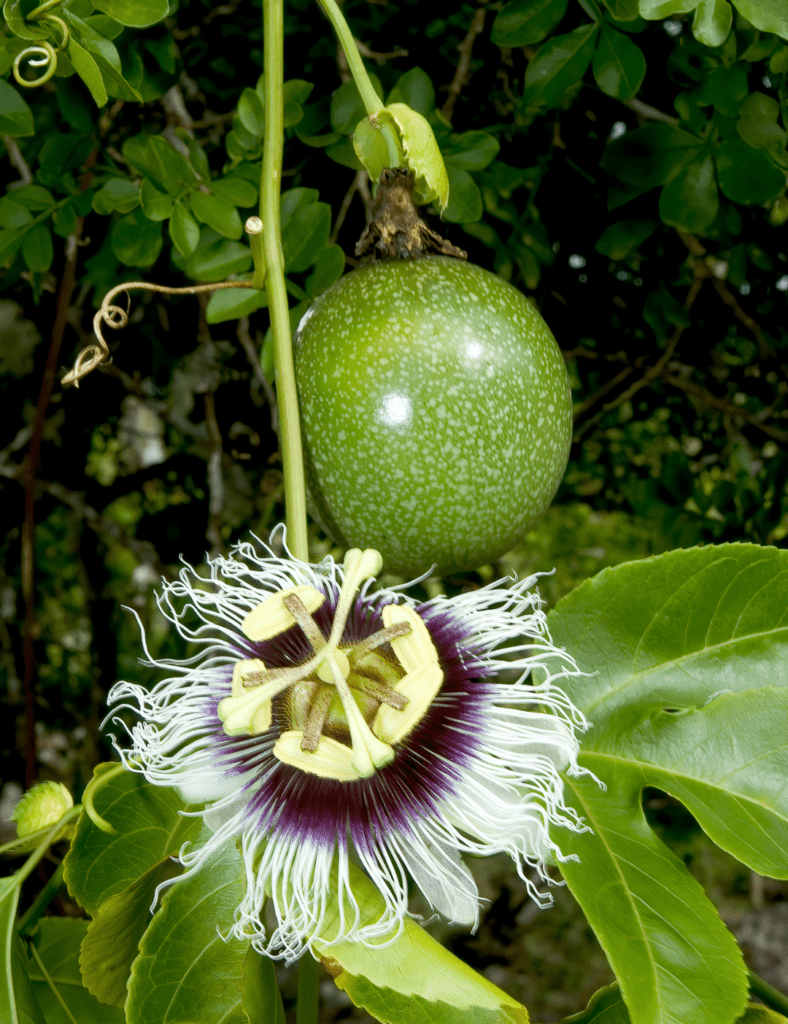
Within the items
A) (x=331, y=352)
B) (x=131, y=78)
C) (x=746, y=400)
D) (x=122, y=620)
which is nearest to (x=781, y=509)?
(x=746, y=400)

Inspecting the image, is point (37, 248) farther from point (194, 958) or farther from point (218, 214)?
point (194, 958)

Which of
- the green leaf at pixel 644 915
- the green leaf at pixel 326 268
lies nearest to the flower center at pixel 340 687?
the green leaf at pixel 644 915

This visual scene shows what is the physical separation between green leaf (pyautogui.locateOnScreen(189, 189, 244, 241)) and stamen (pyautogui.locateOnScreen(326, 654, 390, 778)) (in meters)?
0.41

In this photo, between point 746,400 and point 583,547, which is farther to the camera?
point 583,547

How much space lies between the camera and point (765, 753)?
1.88 feet

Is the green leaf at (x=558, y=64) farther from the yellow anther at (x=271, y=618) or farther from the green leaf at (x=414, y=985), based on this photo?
the green leaf at (x=414, y=985)

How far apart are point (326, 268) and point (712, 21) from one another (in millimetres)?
339

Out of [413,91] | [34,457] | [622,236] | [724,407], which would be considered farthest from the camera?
[724,407]

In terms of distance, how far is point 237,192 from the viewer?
2.54 feet

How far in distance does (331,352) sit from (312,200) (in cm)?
22

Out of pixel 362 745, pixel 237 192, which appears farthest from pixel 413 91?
pixel 362 745

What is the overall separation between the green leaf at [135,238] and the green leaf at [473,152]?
0.84ft

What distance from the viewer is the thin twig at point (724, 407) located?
125cm

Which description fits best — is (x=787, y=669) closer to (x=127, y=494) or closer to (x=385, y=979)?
(x=385, y=979)
